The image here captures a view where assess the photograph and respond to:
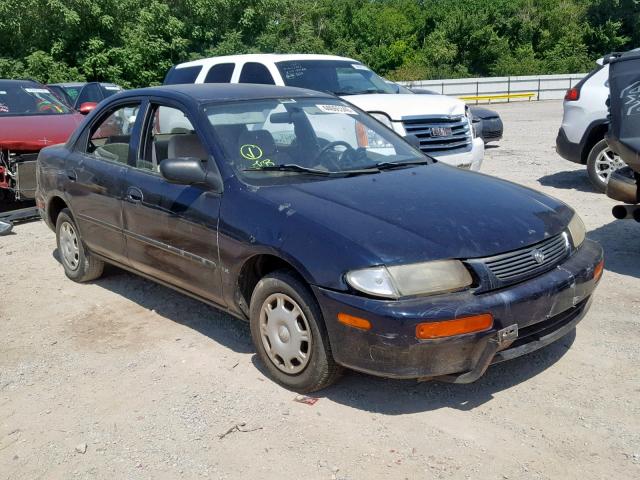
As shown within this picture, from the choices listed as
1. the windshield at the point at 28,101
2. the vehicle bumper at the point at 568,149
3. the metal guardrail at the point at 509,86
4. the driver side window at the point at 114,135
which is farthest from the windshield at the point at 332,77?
the metal guardrail at the point at 509,86

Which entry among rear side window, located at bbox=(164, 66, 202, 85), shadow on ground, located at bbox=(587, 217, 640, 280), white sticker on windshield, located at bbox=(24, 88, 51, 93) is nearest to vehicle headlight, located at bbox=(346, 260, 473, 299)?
shadow on ground, located at bbox=(587, 217, 640, 280)

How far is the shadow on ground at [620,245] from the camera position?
615cm

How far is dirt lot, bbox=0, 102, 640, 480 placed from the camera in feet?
11.1

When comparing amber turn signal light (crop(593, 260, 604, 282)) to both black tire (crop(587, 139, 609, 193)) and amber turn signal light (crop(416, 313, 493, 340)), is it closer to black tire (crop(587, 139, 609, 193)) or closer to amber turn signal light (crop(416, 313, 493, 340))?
amber turn signal light (crop(416, 313, 493, 340))

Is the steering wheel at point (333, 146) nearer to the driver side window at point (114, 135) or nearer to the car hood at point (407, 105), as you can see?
the driver side window at point (114, 135)

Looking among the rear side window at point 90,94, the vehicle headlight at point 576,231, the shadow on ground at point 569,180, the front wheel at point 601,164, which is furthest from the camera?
the rear side window at point 90,94

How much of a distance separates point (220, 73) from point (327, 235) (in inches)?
254

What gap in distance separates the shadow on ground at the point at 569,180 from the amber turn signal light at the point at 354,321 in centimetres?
681

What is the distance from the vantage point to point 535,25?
42375 millimetres

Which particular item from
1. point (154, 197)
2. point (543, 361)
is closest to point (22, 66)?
point (154, 197)

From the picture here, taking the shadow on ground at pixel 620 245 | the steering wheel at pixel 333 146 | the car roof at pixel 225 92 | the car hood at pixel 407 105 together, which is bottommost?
the shadow on ground at pixel 620 245

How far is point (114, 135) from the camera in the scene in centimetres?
584

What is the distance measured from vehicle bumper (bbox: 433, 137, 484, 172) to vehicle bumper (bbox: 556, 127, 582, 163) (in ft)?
3.88

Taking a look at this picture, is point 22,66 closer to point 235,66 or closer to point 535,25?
point 235,66
